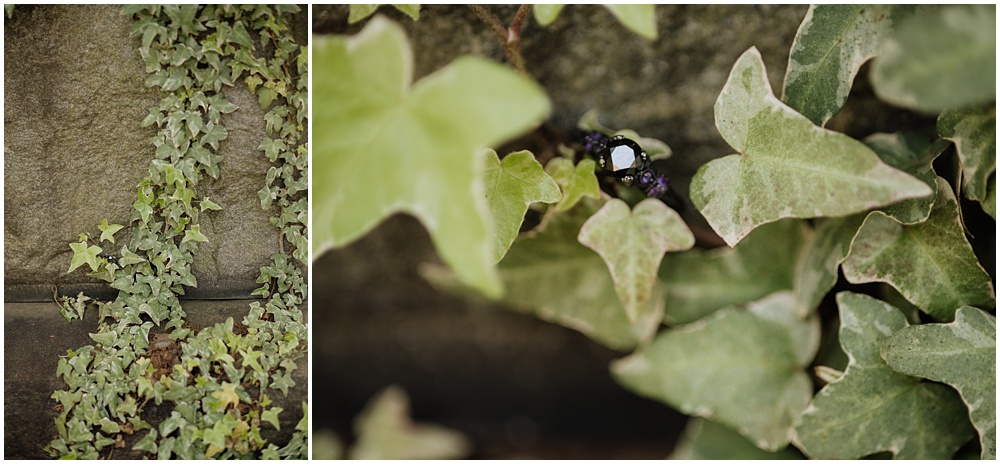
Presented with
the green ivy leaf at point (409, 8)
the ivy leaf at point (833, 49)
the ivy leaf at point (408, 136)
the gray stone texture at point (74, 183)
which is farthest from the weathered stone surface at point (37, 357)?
the ivy leaf at point (833, 49)

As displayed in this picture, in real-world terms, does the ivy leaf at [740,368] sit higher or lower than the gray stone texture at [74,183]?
lower

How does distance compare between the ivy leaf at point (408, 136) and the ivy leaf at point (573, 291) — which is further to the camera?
the ivy leaf at point (573, 291)

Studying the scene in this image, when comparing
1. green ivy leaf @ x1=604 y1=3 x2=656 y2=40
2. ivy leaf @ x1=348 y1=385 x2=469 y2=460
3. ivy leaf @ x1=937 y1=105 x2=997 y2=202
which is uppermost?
green ivy leaf @ x1=604 y1=3 x2=656 y2=40

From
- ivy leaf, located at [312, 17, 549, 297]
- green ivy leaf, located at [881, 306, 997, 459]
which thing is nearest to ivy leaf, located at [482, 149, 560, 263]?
ivy leaf, located at [312, 17, 549, 297]

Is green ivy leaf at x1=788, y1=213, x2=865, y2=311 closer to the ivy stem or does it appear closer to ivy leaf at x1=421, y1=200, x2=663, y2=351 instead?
ivy leaf at x1=421, y1=200, x2=663, y2=351

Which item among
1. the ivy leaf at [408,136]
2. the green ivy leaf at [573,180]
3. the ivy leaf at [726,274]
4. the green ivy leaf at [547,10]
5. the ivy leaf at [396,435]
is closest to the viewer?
the ivy leaf at [408,136]

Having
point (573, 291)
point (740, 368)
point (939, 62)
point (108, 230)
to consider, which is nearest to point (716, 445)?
point (740, 368)

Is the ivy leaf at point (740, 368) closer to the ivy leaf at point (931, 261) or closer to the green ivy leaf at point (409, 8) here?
the ivy leaf at point (931, 261)
